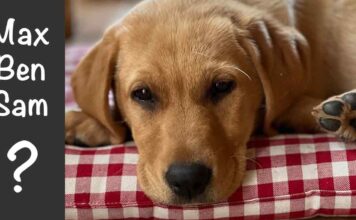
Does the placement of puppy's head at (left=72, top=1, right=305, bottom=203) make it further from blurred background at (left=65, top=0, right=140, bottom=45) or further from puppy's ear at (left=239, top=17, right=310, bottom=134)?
blurred background at (left=65, top=0, right=140, bottom=45)

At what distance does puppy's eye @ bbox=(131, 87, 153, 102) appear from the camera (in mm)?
2100

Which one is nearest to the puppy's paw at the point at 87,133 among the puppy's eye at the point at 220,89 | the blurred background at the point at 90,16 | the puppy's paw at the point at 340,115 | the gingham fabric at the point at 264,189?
the gingham fabric at the point at 264,189

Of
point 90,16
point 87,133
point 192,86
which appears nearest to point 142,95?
point 192,86

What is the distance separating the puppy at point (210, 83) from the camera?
194 cm

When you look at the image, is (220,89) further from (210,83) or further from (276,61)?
(276,61)

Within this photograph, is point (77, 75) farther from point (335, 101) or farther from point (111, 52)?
point (335, 101)

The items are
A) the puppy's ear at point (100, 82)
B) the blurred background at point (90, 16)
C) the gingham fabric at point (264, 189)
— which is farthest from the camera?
the blurred background at point (90, 16)

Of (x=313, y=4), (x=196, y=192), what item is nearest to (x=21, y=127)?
(x=196, y=192)

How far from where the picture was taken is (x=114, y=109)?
7.88 ft

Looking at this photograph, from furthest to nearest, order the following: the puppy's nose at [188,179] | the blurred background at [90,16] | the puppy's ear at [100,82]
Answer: the blurred background at [90,16], the puppy's ear at [100,82], the puppy's nose at [188,179]

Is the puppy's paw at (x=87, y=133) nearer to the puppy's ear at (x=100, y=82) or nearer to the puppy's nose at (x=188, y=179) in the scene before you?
the puppy's ear at (x=100, y=82)

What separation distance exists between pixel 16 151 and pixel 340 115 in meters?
1.05

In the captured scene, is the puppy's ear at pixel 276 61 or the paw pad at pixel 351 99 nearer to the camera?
the paw pad at pixel 351 99

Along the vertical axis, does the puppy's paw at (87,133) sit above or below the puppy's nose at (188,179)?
below
